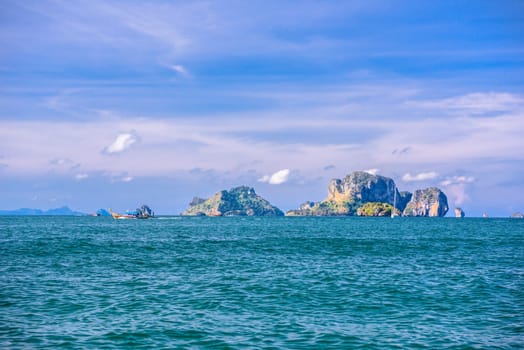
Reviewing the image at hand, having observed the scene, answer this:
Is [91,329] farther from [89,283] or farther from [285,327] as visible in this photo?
[89,283]

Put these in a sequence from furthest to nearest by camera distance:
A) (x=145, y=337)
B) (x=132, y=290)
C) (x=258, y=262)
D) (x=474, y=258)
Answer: (x=474, y=258)
(x=258, y=262)
(x=132, y=290)
(x=145, y=337)

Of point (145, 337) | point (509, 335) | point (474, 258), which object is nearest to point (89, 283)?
point (145, 337)

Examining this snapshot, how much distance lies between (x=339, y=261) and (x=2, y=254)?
49.6 metres

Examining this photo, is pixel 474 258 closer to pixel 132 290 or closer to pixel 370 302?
pixel 370 302

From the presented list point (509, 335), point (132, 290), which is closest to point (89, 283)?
point (132, 290)

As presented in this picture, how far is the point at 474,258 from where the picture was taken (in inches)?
2756

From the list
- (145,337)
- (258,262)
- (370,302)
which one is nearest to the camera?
(145,337)

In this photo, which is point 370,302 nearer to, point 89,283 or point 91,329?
point 91,329

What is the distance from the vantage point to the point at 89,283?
145 ft

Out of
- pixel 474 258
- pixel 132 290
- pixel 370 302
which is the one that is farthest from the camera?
pixel 474 258

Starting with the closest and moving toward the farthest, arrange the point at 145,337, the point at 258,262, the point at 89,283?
the point at 145,337
the point at 89,283
the point at 258,262

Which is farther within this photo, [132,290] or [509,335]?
[132,290]

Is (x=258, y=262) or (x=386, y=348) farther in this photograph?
(x=258, y=262)

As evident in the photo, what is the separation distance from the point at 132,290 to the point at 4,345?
1580cm
